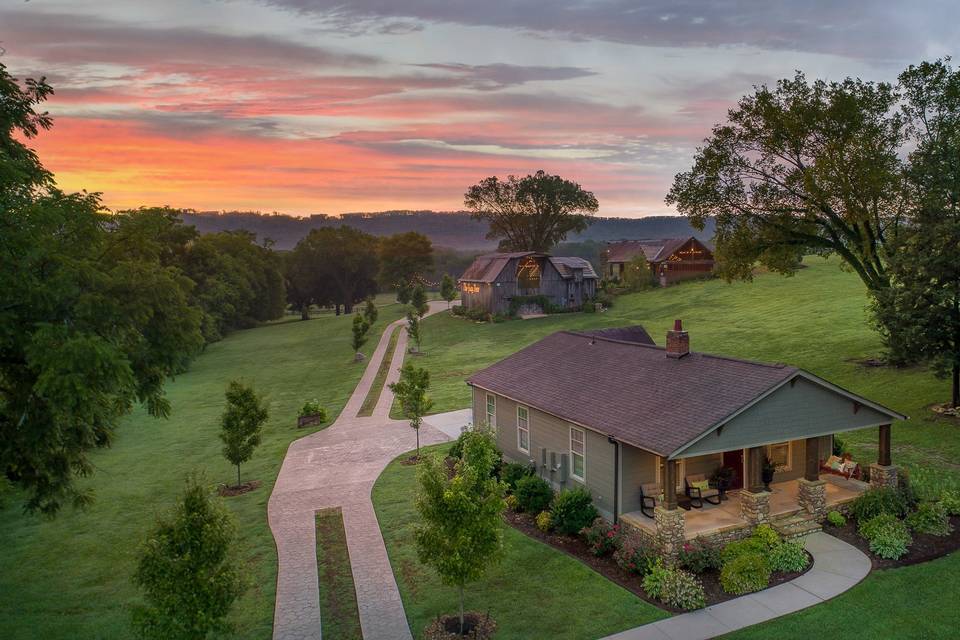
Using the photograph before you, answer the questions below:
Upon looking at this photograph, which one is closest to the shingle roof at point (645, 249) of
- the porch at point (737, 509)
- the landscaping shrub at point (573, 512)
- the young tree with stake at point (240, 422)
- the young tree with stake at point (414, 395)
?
the young tree with stake at point (414, 395)

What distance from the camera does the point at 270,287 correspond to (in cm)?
8869

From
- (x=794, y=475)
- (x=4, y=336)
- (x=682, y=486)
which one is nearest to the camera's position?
(x=4, y=336)

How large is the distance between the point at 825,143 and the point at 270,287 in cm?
7452

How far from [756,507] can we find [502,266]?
5293 cm

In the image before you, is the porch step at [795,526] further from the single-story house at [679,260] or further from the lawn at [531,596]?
the single-story house at [679,260]

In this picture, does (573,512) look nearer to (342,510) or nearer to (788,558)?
(788,558)

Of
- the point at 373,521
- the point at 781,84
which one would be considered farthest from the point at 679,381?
the point at 781,84

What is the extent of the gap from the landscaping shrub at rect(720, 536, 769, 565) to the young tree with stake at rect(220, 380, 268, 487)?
17.2 m

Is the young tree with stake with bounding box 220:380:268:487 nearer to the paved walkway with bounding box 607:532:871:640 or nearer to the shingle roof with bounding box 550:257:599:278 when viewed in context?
the paved walkway with bounding box 607:532:871:640

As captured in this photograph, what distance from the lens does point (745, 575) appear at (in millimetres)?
15023

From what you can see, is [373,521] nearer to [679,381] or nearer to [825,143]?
[679,381]

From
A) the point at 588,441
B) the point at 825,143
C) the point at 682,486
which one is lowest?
the point at 682,486

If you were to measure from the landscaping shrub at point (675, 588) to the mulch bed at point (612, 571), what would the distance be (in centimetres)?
15

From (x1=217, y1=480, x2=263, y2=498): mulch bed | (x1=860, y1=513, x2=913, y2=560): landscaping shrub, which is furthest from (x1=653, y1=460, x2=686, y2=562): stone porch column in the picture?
(x1=217, y1=480, x2=263, y2=498): mulch bed
